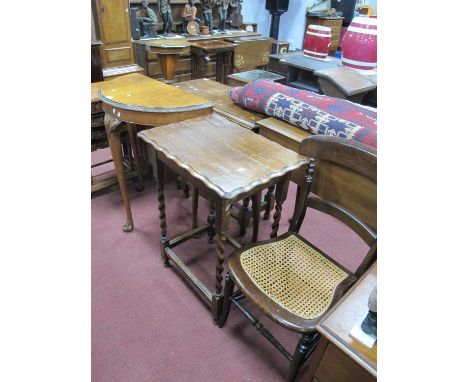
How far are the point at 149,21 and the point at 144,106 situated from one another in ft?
9.92

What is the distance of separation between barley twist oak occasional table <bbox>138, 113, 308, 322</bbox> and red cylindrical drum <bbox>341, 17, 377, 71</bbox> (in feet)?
5.15

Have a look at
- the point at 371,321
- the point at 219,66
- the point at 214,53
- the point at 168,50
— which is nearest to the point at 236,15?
the point at 219,66

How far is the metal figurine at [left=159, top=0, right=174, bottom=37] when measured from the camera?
3.93m

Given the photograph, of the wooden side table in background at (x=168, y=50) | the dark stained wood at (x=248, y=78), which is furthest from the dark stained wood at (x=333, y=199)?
the wooden side table in background at (x=168, y=50)

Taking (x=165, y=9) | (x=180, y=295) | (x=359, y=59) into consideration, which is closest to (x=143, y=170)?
(x=180, y=295)

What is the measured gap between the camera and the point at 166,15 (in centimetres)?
402

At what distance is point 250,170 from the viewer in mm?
1081

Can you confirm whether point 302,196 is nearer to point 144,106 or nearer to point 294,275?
point 294,275

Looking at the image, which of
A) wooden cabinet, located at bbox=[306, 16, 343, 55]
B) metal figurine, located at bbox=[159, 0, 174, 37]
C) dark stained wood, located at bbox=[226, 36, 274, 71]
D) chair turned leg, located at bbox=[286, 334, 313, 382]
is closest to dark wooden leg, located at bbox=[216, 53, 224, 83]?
dark stained wood, located at bbox=[226, 36, 274, 71]

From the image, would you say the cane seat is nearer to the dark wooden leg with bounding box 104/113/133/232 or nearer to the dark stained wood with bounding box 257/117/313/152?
the dark stained wood with bounding box 257/117/313/152

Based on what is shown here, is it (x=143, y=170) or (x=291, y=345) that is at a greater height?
(x=143, y=170)
